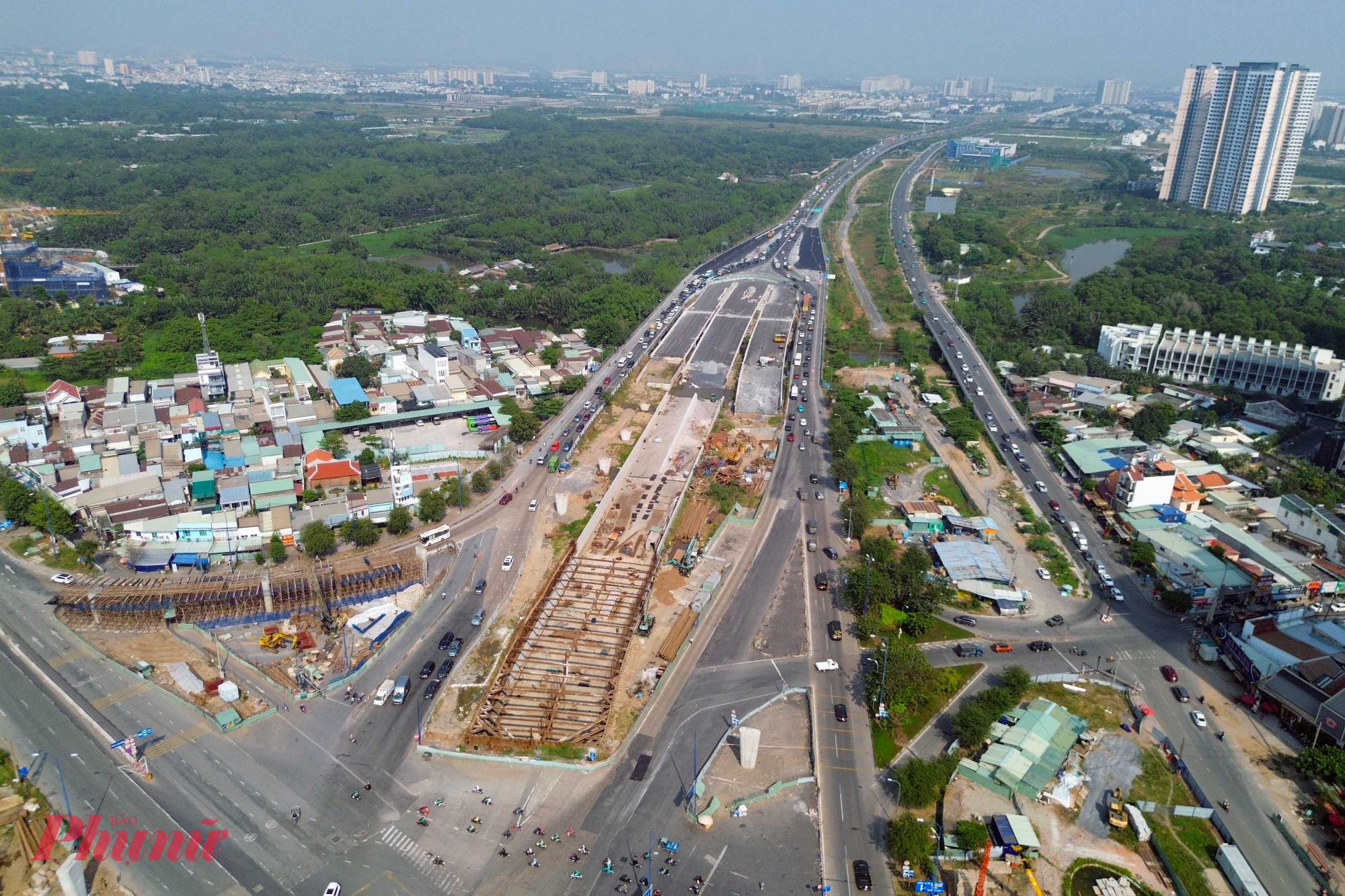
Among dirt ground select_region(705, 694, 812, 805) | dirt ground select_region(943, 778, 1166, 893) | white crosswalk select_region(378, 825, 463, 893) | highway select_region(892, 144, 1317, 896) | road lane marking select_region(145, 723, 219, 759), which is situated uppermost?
highway select_region(892, 144, 1317, 896)

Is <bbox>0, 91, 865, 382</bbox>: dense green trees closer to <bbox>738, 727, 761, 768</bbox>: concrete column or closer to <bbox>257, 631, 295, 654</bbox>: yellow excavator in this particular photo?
<bbox>257, 631, 295, 654</bbox>: yellow excavator

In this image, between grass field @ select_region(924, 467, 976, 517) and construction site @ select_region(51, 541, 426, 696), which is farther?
grass field @ select_region(924, 467, 976, 517)

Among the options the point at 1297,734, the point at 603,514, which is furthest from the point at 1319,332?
the point at 603,514

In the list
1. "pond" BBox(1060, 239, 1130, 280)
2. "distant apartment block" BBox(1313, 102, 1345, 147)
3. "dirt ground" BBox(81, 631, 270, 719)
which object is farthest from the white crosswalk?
"distant apartment block" BBox(1313, 102, 1345, 147)

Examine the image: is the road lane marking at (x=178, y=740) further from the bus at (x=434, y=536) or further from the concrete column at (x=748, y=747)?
the concrete column at (x=748, y=747)

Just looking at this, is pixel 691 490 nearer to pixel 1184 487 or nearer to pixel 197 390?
pixel 1184 487

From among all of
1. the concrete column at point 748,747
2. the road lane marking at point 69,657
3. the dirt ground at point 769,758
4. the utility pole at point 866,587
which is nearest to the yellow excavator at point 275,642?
the road lane marking at point 69,657
